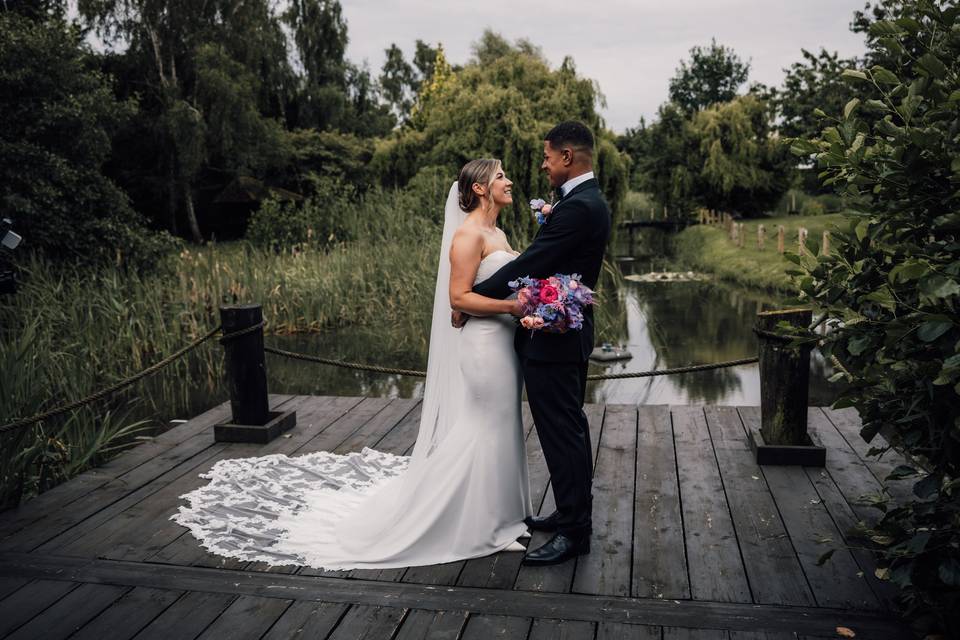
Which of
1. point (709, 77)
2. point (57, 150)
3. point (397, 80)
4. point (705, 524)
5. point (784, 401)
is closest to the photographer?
point (705, 524)

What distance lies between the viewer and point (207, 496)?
403cm

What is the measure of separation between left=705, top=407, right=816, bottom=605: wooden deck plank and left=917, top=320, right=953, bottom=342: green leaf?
1331 millimetres

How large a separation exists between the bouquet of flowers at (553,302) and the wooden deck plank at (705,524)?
43.3 inches

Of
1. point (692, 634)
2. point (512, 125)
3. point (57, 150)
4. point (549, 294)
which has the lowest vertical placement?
point (692, 634)

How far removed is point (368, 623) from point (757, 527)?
5.95 ft

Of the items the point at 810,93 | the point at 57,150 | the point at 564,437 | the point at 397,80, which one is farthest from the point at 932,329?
the point at 397,80

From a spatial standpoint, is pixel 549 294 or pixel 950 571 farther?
pixel 549 294

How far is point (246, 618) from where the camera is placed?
2.80 metres

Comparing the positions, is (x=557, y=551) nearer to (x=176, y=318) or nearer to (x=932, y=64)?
(x=932, y=64)

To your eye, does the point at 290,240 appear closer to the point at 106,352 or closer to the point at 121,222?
the point at 121,222

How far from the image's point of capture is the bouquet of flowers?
2992 mm

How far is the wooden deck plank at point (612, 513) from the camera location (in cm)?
302

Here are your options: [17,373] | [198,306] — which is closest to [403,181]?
[198,306]

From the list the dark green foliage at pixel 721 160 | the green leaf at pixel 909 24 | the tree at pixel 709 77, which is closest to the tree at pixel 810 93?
the dark green foliage at pixel 721 160
